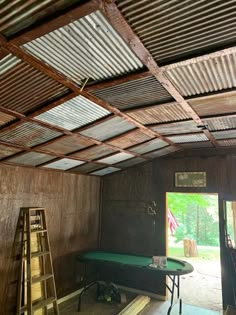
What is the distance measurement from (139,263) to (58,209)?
1.85m

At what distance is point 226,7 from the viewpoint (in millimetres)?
1264

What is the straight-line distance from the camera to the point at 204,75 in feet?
6.28

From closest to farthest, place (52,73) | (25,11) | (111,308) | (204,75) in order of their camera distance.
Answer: (25,11)
(52,73)
(204,75)
(111,308)

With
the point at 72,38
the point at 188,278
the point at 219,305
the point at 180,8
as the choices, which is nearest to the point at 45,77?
the point at 72,38

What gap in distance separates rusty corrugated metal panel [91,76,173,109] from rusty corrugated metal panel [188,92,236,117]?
1.07ft

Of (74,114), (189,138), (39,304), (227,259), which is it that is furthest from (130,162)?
(39,304)

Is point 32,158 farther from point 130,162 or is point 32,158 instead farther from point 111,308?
point 111,308

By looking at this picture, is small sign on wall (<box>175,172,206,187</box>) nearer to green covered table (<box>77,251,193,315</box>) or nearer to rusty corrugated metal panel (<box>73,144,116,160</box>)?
green covered table (<box>77,251,193,315</box>)

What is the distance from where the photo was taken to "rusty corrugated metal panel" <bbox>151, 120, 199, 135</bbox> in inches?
121

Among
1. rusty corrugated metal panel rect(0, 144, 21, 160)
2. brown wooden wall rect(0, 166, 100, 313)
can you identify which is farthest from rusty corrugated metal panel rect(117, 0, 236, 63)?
brown wooden wall rect(0, 166, 100, 313)

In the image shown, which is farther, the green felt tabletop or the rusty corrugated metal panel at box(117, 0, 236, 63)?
the green felt tabletop

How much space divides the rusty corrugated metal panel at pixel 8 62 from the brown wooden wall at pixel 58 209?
233cm

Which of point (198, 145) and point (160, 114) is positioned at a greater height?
point (198, 145)

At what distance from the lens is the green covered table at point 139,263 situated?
13.2 feet
